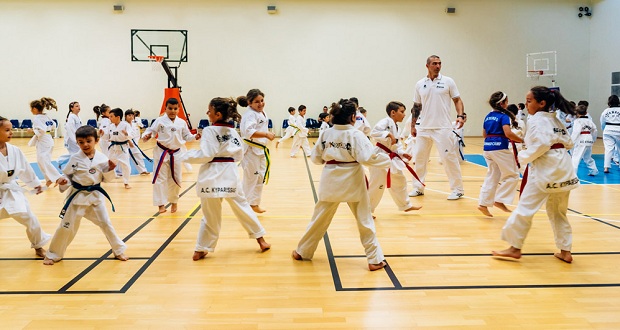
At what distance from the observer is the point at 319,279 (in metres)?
4.22

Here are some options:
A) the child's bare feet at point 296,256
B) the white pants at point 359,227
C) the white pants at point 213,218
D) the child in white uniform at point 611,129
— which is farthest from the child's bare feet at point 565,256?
the child in white uniform at point 611,129

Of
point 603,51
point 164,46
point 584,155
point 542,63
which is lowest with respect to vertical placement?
point 584,155

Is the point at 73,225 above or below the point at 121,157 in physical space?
below

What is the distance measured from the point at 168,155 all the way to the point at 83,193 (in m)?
2.23

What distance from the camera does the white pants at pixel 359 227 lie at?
174 inches

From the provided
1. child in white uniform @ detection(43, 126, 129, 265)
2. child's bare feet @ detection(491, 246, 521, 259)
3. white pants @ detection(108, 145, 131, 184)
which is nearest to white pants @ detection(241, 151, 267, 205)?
child in white uniform @ detection(43, 126, 129, 265)

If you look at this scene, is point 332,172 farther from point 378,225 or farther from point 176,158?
point 176,158

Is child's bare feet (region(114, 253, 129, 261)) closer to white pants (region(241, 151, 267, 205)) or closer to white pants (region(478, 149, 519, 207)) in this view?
white pants (region(241, 151, 267, 205))

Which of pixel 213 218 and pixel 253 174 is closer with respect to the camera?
pixel 213 218

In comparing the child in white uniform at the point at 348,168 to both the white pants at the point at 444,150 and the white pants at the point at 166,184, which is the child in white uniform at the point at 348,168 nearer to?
the white pants at the point at 166,184

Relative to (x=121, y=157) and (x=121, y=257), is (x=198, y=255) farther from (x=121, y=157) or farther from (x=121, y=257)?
(x=121, y=157)

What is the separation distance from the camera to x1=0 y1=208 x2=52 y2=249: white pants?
4673mm

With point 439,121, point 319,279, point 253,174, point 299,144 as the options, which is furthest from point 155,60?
point 319,279

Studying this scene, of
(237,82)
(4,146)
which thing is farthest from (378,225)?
(237,82)
